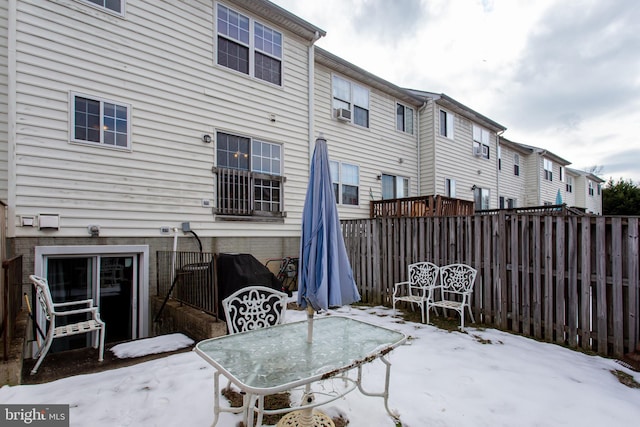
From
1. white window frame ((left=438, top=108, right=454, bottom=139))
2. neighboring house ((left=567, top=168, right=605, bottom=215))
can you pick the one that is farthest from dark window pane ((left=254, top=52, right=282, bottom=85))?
neighboring house ((left=567, top=168, right=605, bottom=215))

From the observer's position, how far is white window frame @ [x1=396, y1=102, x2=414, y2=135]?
37.4 ft

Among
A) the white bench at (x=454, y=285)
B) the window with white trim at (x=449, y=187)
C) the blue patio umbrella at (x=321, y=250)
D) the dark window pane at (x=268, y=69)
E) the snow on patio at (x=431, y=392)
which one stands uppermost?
the dark window pane at (x=268, y=69)

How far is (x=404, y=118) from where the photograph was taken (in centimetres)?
1166

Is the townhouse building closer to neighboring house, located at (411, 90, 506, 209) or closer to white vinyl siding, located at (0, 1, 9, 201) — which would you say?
white vinyl siding, located at (0, 1, 9, 201)

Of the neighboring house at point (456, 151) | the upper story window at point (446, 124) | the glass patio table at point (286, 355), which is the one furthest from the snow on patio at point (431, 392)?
the upper story window at point (446, 124)

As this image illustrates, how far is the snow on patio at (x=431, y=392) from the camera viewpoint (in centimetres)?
241

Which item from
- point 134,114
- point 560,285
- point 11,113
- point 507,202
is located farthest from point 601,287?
point 507,202

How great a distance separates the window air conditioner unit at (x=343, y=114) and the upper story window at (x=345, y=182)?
1.39m

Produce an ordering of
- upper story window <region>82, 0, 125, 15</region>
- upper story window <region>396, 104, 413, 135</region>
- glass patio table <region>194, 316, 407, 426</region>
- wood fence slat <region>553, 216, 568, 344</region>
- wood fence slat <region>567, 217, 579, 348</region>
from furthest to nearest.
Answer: upper story window <region>396, 104, 413, 135</region> → upper story window <region>82, 0, 125, 15</region> → wood fence slat <region>553, 216, 568, 344</region> → wood fence slat <region>567, 217, 579, 348</region> → glass patio table <region>194, 316, 407, 426</region>

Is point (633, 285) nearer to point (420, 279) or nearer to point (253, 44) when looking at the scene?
point (420, 279)

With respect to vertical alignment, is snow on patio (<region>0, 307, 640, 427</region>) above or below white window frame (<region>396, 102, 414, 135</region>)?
below

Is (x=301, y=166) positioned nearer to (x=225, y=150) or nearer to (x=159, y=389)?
(x=225, y=150)

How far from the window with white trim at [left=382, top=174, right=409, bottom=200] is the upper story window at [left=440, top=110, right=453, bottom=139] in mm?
2794

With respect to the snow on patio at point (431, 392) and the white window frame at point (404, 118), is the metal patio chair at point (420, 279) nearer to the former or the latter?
the snow on patio at point (431, 392)
